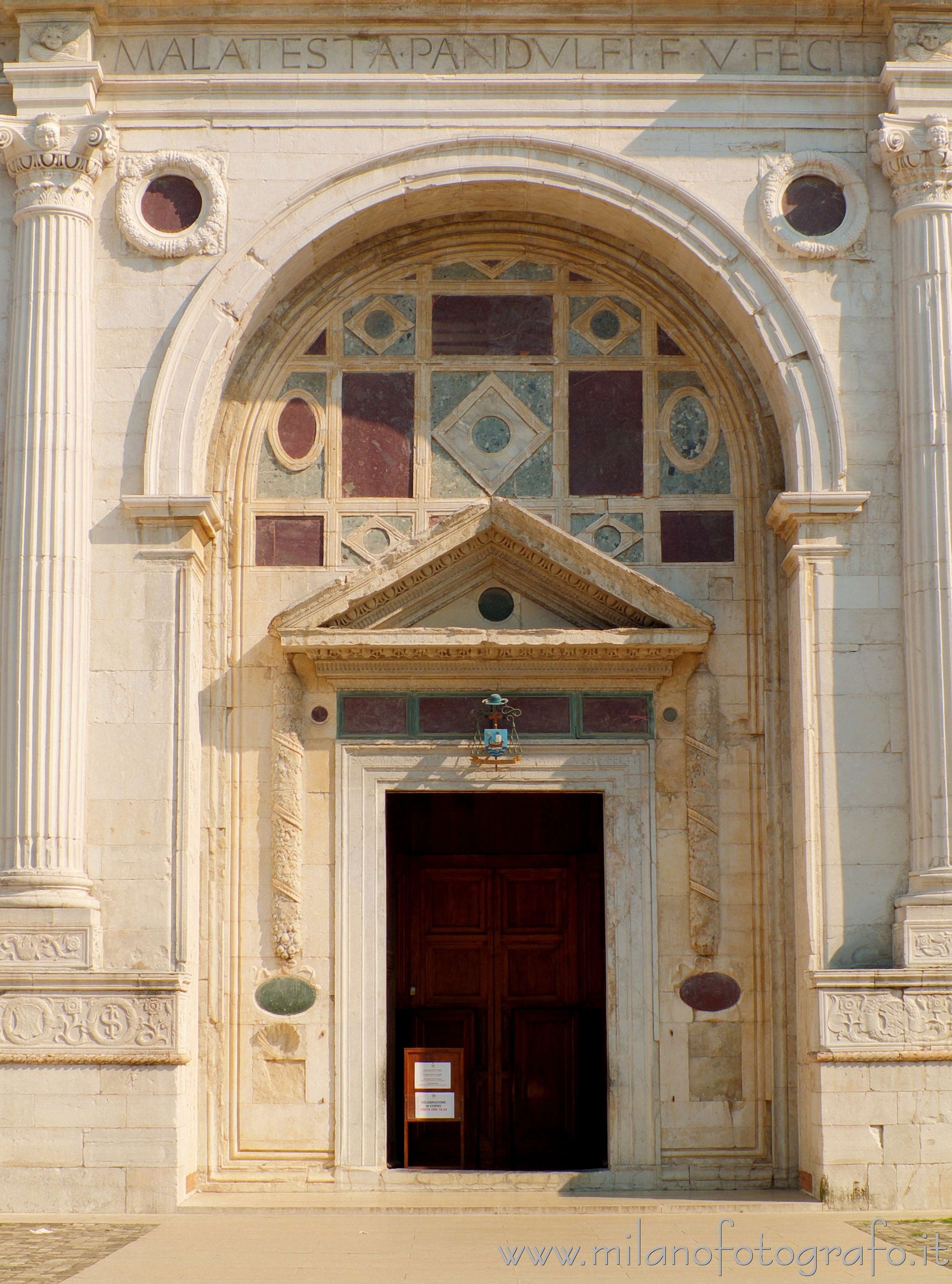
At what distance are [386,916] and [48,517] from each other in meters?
4.52

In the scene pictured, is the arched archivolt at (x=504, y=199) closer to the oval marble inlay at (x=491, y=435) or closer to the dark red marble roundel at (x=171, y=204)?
the dark red marble roundel at (x=171, y=204)

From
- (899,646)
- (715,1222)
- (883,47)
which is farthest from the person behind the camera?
(883,47)

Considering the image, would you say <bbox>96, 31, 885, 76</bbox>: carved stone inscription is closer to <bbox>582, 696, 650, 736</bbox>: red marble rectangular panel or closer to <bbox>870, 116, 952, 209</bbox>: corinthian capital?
<bbox>870, 116, 952, 209</bbox>: corinthian capital

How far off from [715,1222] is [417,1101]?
3.56 meters

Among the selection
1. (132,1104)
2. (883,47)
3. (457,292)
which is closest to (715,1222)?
(132,1104)

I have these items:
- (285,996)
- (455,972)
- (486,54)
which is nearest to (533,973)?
(455,972)

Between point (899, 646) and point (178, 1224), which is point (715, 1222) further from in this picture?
point (899, 646)

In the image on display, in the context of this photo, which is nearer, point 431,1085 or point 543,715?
point 543,715

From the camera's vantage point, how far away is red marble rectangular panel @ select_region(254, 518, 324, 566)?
580 inches

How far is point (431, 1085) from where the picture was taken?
583 inches

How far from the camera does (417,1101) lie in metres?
14.8

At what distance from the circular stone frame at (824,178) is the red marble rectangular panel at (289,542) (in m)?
4.88

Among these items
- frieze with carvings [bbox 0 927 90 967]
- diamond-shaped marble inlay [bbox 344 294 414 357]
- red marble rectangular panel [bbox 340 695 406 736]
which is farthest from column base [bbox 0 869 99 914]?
diamond-shaped marble inlay [bbox 344 294 414 357]

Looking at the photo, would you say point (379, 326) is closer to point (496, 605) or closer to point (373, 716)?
point (496, 605)
